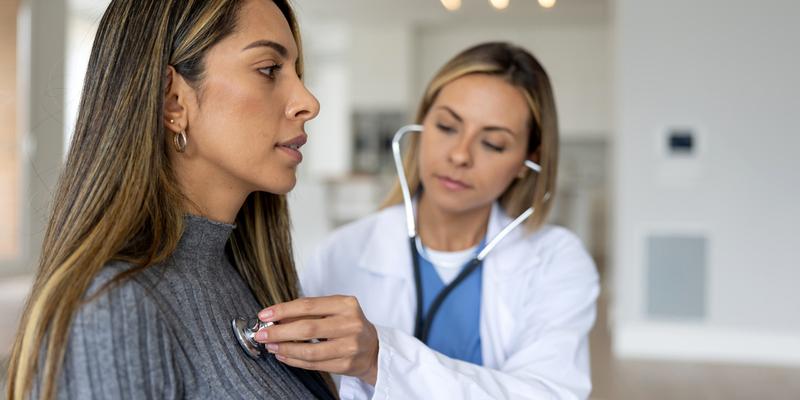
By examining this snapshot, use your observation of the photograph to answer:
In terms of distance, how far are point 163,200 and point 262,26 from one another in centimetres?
23

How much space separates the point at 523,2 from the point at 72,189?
730cm

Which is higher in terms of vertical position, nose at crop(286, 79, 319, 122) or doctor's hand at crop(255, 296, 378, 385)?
nose at crop(286, 79, 319, 122)

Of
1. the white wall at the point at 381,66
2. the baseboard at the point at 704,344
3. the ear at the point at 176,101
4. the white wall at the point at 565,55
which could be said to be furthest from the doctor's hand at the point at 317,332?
the white wall at the point at 565,55

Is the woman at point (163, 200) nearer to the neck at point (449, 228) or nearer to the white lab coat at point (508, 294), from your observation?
the white lab coat at point (508, 294)

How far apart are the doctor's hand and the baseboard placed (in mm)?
3463

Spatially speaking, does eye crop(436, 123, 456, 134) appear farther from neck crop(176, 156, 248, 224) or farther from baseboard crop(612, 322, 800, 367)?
baseboard crop(612, 322, 800, 367)

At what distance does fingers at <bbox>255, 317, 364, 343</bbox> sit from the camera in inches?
32.2

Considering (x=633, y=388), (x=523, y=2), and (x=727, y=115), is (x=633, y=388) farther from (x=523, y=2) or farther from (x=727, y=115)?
(x=523, y=2)

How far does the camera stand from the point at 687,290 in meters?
4.07

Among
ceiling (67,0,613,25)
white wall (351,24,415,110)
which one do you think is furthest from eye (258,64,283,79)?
white wall (351,24,415,110)

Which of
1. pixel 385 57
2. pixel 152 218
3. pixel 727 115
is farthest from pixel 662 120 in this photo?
pixel 385 57

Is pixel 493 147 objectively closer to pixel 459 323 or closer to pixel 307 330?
pixel 459 323

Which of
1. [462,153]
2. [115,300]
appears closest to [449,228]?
[462,153]

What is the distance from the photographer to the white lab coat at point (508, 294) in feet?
4.26
